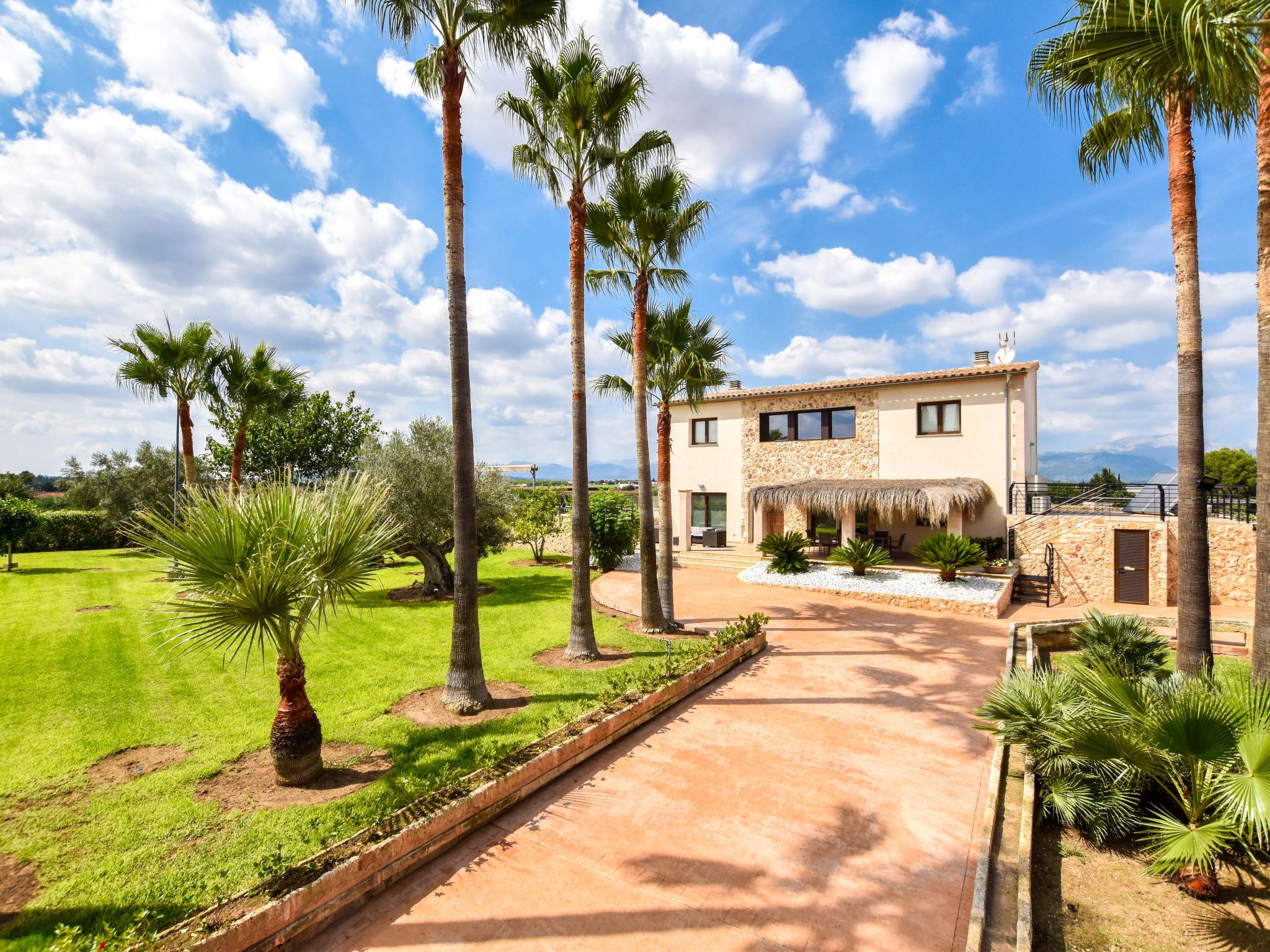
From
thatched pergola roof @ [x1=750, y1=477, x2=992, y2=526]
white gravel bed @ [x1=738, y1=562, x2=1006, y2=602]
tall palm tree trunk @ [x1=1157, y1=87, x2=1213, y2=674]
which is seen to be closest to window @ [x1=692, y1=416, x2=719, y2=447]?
thatched pergola roof @ [x1=750, y1=477, x2=992, y2=526]

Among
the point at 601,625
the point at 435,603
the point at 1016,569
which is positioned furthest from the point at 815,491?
the point at 435,603

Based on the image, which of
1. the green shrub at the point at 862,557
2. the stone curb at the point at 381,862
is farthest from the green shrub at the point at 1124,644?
the stone curb at the point at 381,862

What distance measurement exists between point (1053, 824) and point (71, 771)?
34.9 feet

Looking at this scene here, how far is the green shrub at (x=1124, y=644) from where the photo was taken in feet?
27.7

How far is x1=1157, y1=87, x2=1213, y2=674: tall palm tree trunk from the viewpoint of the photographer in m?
7.30

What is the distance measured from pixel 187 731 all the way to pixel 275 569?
3.75 metres

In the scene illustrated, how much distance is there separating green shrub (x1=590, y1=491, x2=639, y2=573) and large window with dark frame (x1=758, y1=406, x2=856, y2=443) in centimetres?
771

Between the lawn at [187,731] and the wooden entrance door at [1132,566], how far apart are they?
14.2m

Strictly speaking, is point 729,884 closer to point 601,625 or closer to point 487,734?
point 487,734

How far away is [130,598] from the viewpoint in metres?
15.7

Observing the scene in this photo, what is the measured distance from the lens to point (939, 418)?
20719 millimetres

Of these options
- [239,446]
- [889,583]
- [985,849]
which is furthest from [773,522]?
[239,446]

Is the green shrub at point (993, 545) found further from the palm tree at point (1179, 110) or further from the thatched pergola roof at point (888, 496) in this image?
the palm tree at point (1179, 110)

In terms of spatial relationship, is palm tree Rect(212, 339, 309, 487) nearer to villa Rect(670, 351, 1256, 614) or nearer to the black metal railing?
villa Rect(670, 351, 1256, 614)
